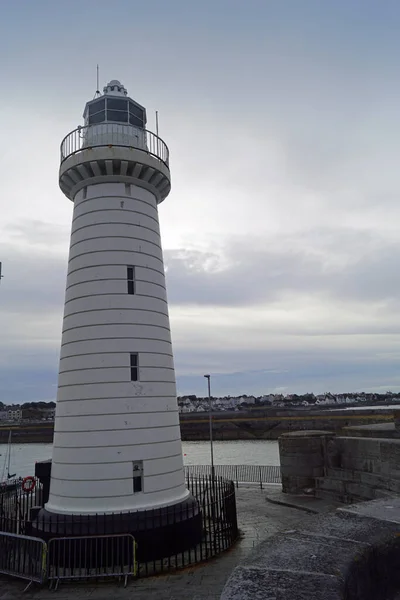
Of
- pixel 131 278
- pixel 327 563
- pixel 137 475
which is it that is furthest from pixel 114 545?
pixel 327 563

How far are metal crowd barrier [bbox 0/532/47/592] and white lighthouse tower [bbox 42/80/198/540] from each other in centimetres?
100

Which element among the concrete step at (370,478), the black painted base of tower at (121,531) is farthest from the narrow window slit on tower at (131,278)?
the concrete step at (370,478)

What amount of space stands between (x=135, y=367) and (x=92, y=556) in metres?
4.33

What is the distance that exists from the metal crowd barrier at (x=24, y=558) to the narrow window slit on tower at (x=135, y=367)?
13.4 feet

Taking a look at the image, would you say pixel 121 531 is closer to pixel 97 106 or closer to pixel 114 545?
pixel 114 545

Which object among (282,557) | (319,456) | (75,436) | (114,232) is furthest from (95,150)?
(319,456)

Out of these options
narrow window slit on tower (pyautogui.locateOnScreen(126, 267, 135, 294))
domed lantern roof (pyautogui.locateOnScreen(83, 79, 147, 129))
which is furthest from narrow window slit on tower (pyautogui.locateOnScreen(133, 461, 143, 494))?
domed lantern roof (pyautogui.locateOnScreen(83, 79, 147, 129))

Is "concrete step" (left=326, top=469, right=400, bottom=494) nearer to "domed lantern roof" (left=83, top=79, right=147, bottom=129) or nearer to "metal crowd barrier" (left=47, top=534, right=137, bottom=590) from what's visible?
"metal crowd barrier" (left=47, top=534, right=137, bottom=590)

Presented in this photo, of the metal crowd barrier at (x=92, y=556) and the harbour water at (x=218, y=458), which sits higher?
the metal crowd barrier at (x=92, y=556)

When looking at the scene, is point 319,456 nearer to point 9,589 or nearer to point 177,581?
point 177,581

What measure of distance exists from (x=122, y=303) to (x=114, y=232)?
1965 mm

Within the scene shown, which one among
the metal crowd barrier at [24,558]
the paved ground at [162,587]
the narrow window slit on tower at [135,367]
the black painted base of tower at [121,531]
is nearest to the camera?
the paved ground at [162,587]

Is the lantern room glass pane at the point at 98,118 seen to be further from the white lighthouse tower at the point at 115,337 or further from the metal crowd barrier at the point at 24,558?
the metal crowd barrier at the point at 24,558

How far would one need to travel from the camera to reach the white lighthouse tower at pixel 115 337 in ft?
37.8
